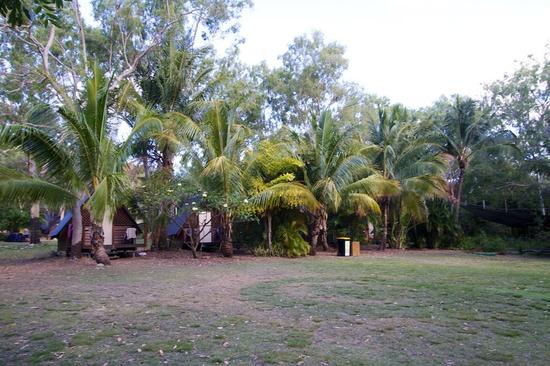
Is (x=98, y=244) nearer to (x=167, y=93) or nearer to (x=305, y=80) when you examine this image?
(x=167, y=93)

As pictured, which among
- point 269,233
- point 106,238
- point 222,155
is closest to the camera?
point 222,155

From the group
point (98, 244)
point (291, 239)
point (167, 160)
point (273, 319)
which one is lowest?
point (273, 319)

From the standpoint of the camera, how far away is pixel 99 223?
1133 cm

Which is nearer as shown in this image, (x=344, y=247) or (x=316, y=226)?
(x=344, y=247)

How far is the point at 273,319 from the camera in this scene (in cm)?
539

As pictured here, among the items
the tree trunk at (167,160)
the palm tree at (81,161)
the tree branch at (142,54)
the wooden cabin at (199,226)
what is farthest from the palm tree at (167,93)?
the palm tree at (81,161)

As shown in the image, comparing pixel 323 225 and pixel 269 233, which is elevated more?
pixel 323 225

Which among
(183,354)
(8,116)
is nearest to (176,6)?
(8,116)

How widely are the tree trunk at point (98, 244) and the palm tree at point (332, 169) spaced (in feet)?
24.0

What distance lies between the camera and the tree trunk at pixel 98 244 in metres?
Answer: 11.3

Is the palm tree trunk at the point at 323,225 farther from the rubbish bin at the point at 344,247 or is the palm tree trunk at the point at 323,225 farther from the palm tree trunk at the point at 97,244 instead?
the palm tree trunk at the point at 97,244

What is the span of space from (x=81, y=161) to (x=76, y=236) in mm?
2958

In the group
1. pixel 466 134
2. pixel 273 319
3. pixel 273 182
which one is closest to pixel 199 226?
pixel 273 182

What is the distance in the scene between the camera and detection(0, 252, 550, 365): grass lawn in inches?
156
